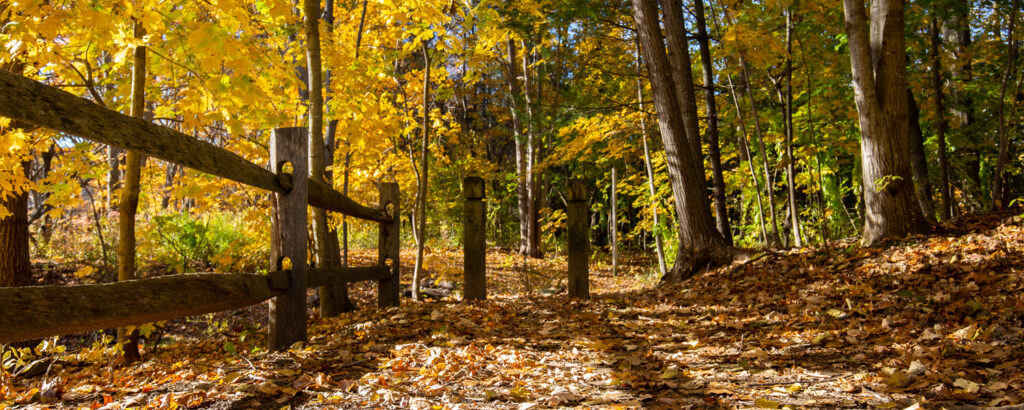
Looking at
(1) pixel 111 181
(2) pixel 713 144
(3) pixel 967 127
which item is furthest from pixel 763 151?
(1) pixel 111 181

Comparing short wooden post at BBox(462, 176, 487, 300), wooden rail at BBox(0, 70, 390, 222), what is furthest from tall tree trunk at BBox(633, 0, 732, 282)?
wooden rail at BBox(0, 70, 390, 222)

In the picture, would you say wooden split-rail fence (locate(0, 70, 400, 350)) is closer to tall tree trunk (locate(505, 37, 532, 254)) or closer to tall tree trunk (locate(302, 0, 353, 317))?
tall tree trunk (locate(302, 0, 353, 317))

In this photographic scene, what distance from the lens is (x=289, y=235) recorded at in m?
3.22

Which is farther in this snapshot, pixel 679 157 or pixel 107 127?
pixel 679 157

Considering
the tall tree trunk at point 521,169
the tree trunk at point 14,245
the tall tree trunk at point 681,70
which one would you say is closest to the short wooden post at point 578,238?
the tall tree trunk at point 681,70

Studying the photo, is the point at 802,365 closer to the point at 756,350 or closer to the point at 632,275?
the point at 756,350

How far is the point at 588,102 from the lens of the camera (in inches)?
340

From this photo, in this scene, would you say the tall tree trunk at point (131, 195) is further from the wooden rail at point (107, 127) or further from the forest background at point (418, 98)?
the wooden rail at point (107, 127)

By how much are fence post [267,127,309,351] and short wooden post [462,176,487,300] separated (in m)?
2.57

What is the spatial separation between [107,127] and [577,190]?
452 centimetres

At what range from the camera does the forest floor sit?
2.21 meters

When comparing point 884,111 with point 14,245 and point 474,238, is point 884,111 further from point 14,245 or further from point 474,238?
point 14,245

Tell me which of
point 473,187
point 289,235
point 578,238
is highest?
point 473,187

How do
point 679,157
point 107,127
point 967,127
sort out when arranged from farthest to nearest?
point 967,127, point 679,157, point 107,127
